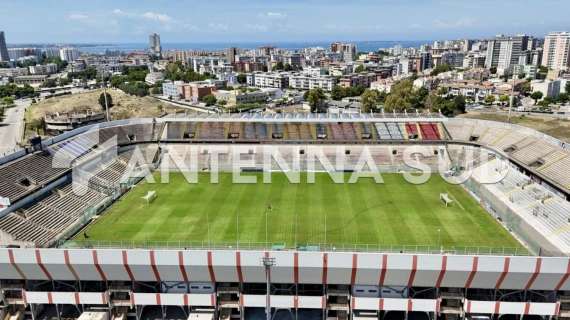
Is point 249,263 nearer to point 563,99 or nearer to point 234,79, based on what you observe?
point 563,99

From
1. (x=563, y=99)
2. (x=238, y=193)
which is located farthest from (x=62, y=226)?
(x=563, y=99)

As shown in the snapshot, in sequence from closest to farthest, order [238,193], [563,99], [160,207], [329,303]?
[329,303], [160,207], [238,193], [563,99]

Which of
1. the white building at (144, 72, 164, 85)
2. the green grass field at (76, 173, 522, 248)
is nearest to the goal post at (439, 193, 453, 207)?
the green grass field at (76, 173, 522, 248)

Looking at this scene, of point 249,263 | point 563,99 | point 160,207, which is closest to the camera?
point 249,263

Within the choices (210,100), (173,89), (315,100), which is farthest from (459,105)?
(173,89)

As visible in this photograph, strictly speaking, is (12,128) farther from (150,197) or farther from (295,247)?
(295,247)

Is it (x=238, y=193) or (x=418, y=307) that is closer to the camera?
(x=418, y=307)

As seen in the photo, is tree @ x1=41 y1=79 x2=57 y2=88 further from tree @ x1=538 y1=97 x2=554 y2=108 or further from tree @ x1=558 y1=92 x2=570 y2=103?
tree @ x1=558 y1=92 x2=570 y2=103

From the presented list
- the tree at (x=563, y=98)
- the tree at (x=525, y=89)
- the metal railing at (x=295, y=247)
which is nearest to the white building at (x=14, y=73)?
the metal railing at (x=295, y=247)
